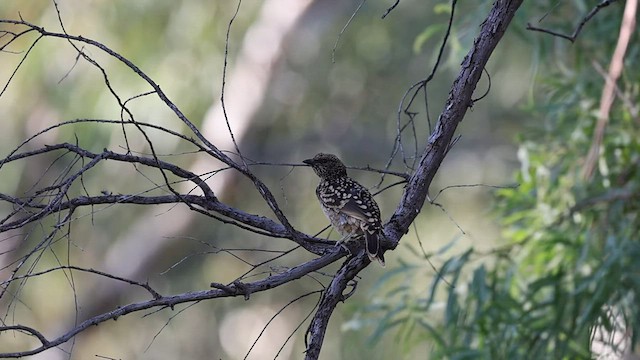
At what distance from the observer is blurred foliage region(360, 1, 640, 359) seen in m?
3.40

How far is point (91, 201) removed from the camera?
1615 millimetres

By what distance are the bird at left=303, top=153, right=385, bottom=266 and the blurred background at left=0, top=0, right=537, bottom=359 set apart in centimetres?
89

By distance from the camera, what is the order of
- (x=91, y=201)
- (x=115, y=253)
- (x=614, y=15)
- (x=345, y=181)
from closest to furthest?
1. (x=91, y=201)
2. (x=345, y=181)
3. (x=614, y=15)
4. (x=115, y=253)

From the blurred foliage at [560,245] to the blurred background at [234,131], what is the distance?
0.33 meters

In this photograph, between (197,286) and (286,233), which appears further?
(197,286)

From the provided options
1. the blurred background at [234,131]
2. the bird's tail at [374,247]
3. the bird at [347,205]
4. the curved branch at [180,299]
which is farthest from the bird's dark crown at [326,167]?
the curved branch at [180,299]

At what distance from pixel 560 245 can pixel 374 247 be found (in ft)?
7.12

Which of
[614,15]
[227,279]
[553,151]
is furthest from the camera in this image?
[227,279]

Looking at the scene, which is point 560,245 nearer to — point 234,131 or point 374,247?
point 374,247

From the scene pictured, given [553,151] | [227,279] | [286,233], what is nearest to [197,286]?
[227,279]

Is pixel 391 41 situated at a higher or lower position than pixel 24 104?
higher

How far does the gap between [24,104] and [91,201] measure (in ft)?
19.5

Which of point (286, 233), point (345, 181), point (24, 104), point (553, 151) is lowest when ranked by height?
point (286, 233)

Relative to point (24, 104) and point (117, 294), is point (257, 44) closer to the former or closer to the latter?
point (24, 104)
